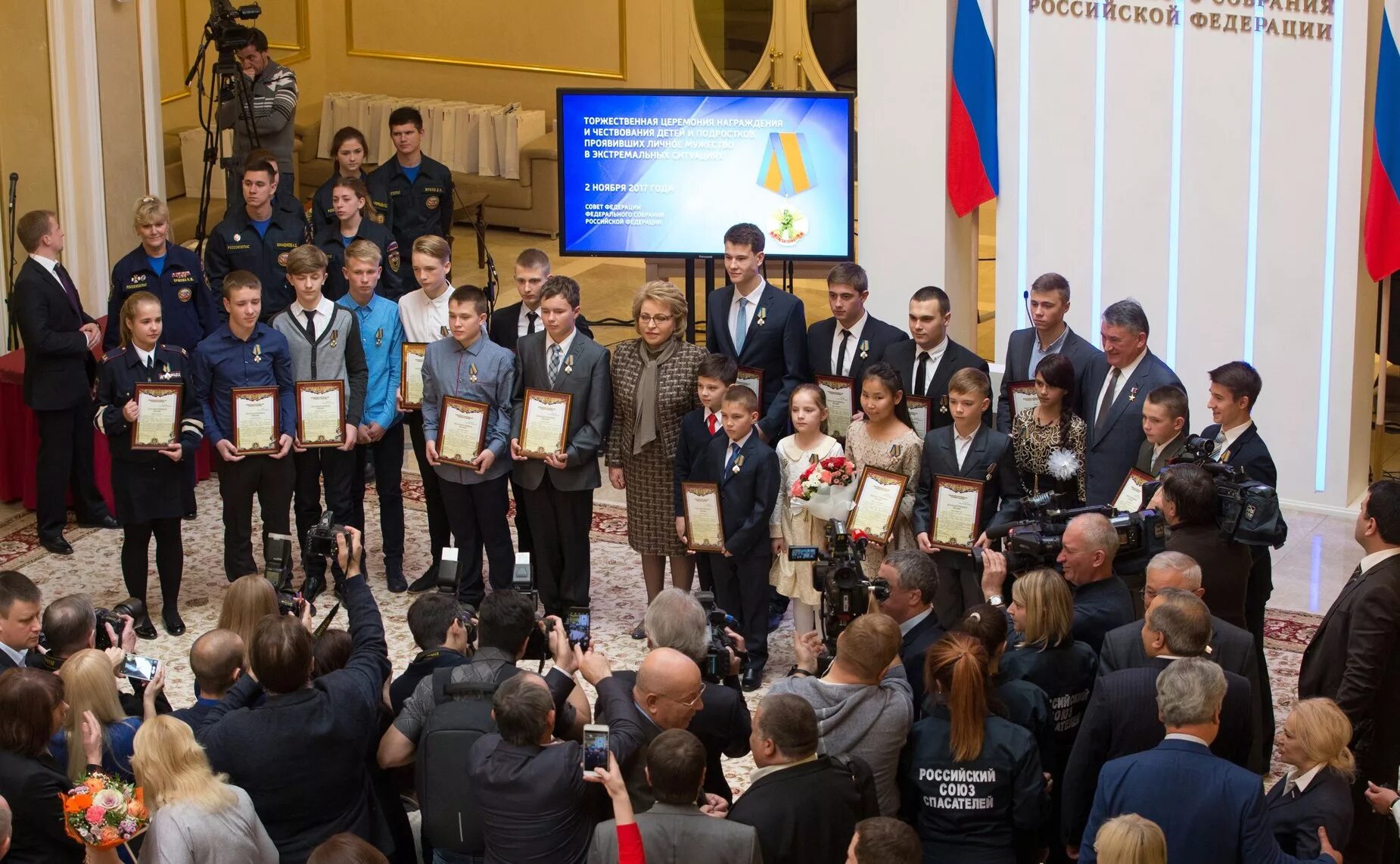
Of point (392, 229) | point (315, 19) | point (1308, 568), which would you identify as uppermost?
point (315, 19)

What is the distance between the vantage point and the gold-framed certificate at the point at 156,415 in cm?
694

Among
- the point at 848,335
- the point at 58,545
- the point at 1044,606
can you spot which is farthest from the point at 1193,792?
the point at 58,545

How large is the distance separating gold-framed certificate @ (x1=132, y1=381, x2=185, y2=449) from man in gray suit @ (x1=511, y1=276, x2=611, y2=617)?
4.49 feet

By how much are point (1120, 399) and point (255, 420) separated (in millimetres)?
3486

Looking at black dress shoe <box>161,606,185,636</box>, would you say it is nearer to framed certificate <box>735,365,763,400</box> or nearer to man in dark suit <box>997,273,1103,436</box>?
framed certificate <box>735,365,763,400</box>

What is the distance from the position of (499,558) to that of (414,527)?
1358 millimetres

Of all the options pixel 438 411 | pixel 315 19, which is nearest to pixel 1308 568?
pixel 438 411

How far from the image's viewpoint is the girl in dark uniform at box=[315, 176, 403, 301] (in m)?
8.12

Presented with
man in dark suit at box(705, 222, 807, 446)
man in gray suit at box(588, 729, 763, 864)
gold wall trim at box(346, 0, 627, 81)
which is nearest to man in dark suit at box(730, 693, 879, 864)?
man in gray suit at box(588, 729, 763, 864)

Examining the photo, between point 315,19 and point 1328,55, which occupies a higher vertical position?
point 315,19

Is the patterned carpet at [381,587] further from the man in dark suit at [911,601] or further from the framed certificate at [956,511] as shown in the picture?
the man in dark suit at [911,601]

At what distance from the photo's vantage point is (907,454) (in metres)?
6.36

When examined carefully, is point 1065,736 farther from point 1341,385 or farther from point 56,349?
point 56,349

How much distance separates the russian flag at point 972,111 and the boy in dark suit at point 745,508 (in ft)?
8.35
